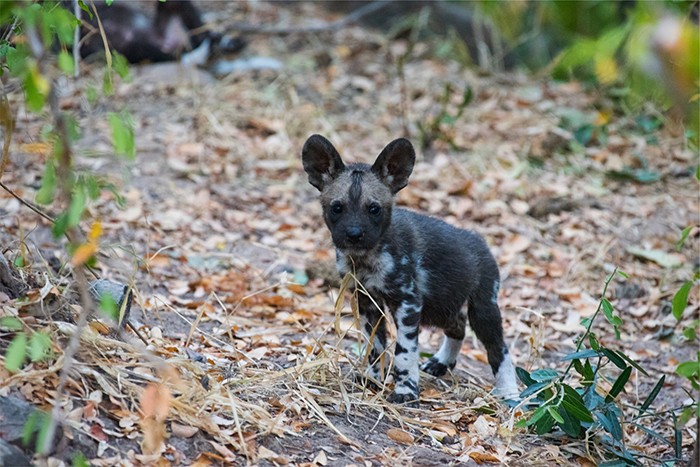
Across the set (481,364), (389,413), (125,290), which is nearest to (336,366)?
(389,413)

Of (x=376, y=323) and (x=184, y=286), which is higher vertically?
(x=376, y=323)

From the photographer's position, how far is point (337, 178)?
19.3ft

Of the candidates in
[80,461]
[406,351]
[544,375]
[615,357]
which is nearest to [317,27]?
[406,351]

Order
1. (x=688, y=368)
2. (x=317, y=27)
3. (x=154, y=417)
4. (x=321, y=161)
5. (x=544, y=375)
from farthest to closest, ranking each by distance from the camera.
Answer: (x=317, y=27) < (x=321, y=161) < (x=544, y=375) < (x=154, y=417) < (x=688, y=368)

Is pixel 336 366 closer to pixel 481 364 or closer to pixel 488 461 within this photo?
pixel 488 461

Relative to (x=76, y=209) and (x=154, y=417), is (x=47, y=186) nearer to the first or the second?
(x=76, y=209)

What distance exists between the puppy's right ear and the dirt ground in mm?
931

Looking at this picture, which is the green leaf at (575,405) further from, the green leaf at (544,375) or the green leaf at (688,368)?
the green leaf at (688,368)

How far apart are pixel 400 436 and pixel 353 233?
1.23 meters

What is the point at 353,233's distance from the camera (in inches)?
217

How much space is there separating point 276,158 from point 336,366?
5.02m

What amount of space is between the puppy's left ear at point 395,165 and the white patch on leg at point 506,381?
4.65 feet

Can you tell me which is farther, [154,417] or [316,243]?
[316,243]

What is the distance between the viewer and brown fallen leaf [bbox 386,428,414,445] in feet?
16.6
